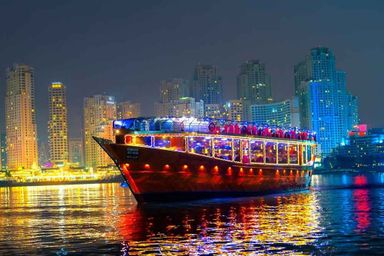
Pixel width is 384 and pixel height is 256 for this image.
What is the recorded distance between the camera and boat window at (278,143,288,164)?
79.1 m

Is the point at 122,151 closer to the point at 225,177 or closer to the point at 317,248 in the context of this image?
the point at 225,177

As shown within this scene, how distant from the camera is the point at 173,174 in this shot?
6041 cm

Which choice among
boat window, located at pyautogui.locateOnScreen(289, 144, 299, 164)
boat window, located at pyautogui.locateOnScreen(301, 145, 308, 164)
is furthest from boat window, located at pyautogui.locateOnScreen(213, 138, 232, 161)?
boat window, located at pyautogui.locateOnScreen(301, 145, 308, 164)

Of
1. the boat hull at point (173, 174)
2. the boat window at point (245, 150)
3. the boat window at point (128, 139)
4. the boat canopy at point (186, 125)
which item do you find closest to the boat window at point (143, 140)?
the boat window at point (128, 139)

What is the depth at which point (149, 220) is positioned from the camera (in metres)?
45.4

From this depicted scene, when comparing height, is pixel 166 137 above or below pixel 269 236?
above

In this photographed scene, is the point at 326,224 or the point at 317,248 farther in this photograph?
the point at 326,224

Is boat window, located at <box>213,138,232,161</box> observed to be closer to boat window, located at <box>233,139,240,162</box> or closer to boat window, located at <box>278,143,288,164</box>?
boat window, located at <box>233,139,240,162</box>

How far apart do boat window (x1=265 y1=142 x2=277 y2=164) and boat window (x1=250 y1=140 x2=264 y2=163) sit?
135 centimetres

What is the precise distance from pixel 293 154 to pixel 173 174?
89.8 feet

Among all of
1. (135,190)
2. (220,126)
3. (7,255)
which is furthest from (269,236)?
(220,126)

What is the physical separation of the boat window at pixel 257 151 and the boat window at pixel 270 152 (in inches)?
53.1

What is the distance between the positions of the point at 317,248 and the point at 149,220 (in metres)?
17.8

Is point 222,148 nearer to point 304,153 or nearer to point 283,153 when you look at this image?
point 283,153
